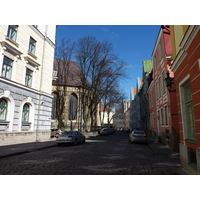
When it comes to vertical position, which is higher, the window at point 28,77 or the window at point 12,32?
the window at point 12,32

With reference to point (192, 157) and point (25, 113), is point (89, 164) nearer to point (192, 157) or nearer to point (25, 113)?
point (192, 157)

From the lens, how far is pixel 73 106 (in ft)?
142

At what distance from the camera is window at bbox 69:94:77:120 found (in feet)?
138

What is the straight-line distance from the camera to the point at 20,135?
1565 cm

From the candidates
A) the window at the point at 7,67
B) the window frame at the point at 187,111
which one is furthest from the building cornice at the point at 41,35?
the window frame at the point at 187,111

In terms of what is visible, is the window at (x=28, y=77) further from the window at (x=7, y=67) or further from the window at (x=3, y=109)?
the window at (x=3, y=109)

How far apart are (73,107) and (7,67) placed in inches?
1145

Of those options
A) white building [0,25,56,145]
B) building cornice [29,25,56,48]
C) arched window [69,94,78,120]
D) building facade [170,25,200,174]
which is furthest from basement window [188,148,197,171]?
arched window [69,94,78,120]

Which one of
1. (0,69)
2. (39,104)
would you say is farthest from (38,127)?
(0,69)

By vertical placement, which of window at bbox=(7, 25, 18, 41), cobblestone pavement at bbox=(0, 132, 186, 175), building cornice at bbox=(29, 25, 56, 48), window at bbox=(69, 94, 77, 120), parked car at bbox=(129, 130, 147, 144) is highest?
building cornice at bbox=(29, 25, 56, 48)

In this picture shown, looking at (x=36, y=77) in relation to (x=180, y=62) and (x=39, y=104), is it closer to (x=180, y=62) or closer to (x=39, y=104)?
(x=39, y=104)

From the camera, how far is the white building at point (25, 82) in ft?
46.6

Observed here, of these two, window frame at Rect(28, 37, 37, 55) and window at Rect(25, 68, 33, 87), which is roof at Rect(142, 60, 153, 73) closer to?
window frame at Rect(28, 37, 37, 55)

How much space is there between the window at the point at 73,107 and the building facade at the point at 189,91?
36.5 meters
